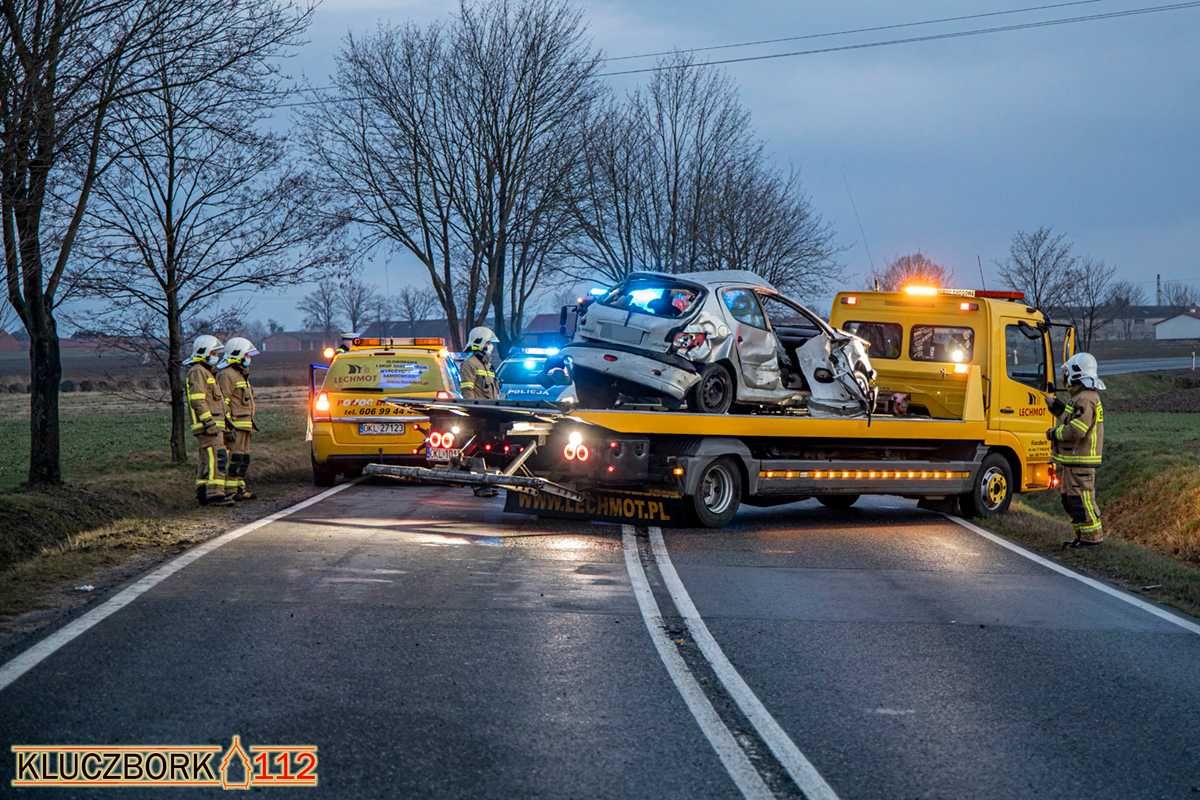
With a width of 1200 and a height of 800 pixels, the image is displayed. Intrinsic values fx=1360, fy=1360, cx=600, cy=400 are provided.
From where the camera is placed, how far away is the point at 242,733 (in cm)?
571

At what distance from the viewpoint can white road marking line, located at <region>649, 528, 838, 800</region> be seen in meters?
5.30

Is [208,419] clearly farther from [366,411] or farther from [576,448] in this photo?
[576,448]

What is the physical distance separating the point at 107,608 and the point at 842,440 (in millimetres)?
8491

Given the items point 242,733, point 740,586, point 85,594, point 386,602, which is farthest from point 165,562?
point 242,733

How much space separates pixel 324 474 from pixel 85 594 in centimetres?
843

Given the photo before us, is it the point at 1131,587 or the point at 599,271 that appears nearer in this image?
the point at 1131,587

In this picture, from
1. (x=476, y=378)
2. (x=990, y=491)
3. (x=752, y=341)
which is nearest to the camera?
(x=752, y=341)

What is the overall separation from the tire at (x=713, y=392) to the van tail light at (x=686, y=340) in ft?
1.00

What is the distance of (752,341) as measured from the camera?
1414 centimetres

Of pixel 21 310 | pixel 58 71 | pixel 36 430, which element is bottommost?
pixel 36 430

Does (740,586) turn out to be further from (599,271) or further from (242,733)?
(599,271)

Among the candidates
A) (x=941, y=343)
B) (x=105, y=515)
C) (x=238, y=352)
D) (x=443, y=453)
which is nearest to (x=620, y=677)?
(x=443, y=453)

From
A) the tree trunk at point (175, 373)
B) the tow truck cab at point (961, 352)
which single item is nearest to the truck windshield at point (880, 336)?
the tow truck cab at point (961, 352)

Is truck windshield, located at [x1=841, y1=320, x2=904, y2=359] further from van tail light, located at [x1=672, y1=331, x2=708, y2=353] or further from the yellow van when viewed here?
the yellow van
